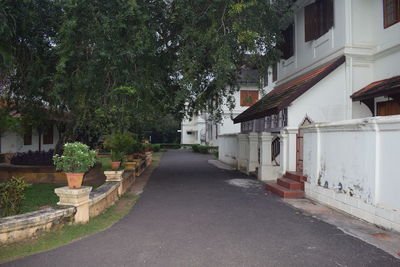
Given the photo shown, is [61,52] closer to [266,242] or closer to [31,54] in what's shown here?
[31,54]

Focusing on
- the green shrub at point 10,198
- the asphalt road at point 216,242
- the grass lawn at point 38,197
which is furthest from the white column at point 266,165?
the green shrub at point 10,198

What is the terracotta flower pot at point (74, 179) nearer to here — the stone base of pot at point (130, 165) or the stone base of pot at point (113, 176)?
the stone base of pot at point (113, 176)

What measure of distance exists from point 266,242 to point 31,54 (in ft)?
30.7

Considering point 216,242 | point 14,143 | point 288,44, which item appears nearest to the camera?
point 216,242

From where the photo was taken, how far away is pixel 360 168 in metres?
6.65

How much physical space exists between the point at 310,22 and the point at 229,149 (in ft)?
34.3

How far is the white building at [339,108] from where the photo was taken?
6324 millimetres

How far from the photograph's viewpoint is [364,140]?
651 centimetres

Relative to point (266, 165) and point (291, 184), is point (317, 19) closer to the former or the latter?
point (266, 165)

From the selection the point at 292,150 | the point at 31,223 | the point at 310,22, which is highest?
the point at 310,22

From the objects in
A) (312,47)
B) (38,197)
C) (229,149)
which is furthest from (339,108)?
(229,149)

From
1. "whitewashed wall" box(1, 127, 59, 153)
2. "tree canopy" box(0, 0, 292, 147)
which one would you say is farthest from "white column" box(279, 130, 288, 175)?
"whitewashed wall" box(1, 127, 59, 153)

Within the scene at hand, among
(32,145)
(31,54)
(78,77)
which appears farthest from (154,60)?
(32,145)

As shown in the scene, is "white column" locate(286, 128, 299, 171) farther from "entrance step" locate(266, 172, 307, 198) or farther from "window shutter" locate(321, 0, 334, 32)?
"window shutter" locate(321, 0, 334, 32)
